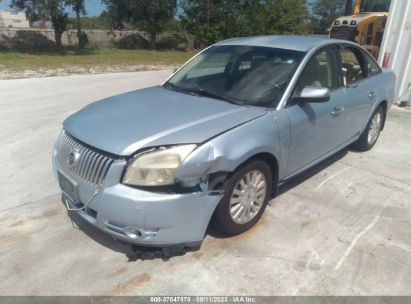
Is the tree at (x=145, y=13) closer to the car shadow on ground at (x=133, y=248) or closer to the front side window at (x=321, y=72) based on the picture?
the front side window at (x=321, y=72)

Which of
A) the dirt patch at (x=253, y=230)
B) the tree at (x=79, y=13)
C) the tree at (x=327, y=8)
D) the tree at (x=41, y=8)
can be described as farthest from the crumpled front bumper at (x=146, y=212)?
the tree at (x=327, y=8)

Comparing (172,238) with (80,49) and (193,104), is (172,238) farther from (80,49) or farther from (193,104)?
(80,49)

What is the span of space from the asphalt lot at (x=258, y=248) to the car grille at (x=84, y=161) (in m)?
0.67

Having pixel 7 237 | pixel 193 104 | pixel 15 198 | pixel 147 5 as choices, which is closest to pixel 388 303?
pixel 193 104

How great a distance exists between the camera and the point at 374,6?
1458 centimetres

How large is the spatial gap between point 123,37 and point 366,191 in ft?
93.6

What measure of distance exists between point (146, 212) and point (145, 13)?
2918 centimetres

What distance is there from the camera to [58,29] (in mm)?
24484

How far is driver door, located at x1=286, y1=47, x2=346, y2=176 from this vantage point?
3439mm

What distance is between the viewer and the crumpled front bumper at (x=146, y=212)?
2.52 meters

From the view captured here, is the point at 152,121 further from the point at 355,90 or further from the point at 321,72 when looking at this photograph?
the point at 355,90

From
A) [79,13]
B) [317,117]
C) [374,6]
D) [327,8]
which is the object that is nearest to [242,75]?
[317,117]

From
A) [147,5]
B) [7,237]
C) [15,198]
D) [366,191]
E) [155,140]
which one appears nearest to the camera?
[155,140]

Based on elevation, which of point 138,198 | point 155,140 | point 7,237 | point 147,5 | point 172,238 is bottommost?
point 7,237
